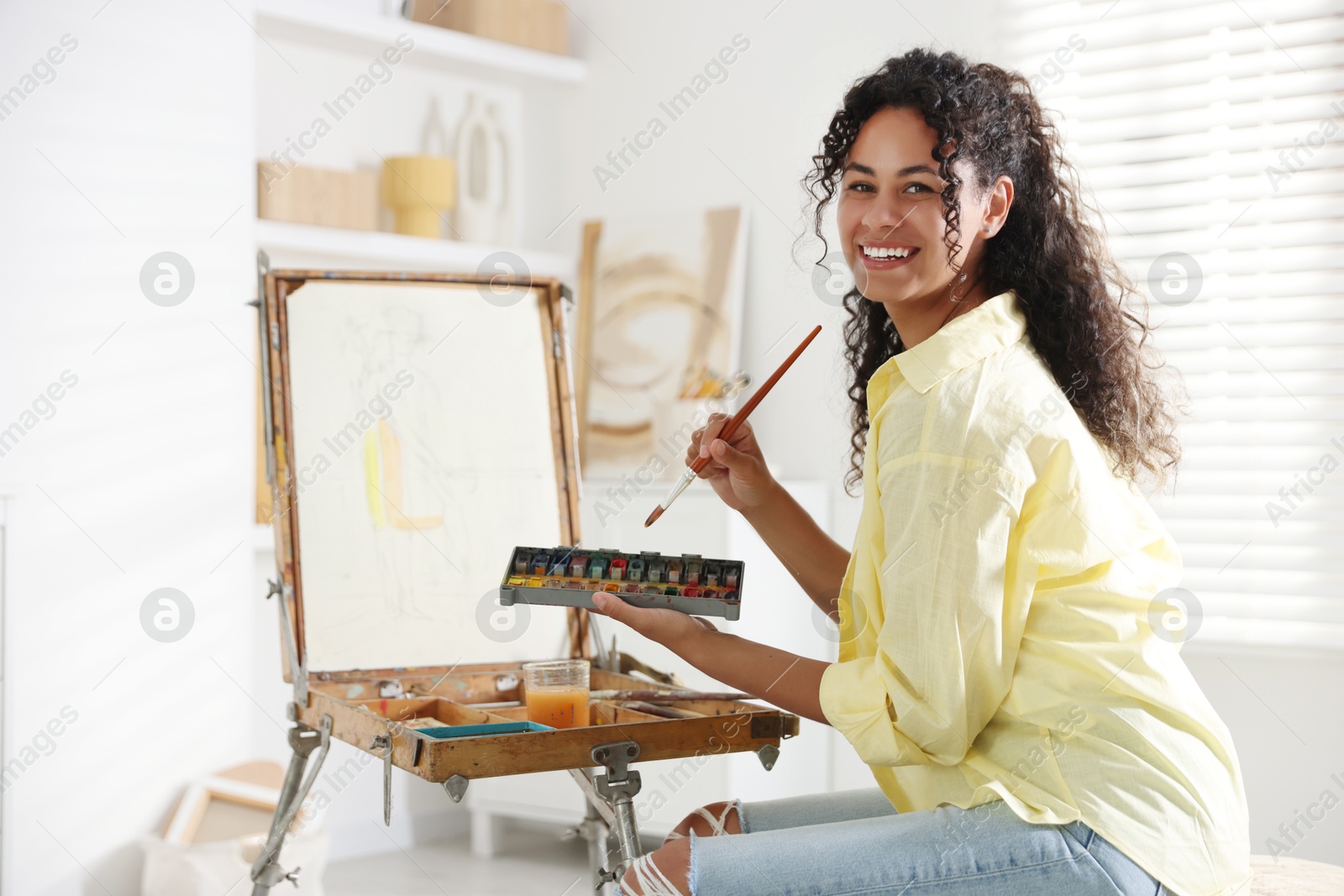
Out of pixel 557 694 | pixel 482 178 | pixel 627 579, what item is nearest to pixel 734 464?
pixel 627 579

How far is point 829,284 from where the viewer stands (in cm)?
307

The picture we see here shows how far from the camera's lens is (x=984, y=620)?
1.13 meters

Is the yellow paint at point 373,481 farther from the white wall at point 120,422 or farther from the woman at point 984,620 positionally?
the white wall at point 120,422

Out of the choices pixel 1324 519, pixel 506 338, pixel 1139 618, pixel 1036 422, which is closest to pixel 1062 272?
pixel 1036 422

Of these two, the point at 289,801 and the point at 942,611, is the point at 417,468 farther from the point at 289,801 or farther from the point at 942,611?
the point at 942,611

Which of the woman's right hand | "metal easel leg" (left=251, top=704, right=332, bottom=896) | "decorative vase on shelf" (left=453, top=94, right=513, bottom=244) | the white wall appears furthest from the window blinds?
the white wall

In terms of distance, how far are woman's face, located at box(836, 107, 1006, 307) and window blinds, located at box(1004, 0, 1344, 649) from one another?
119 centimetres

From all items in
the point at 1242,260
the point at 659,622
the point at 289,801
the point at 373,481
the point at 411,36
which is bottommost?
the point at 289,801

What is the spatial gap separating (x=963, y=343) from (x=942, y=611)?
0.28 metres

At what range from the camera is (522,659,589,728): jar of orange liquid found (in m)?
1.57

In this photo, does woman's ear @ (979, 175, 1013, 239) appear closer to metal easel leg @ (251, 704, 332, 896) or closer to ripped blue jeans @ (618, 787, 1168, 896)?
ripped blue jeans @ (618, 787, 1168, 896)

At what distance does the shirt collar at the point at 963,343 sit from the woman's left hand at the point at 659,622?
346 millimetres

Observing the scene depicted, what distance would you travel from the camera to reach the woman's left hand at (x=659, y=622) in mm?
1355

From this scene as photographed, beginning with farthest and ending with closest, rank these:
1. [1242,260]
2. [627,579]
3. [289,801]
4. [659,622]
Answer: [1242,260]
[289,801]
[627,579]
[659,622]
